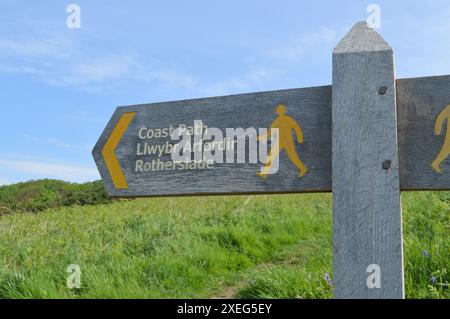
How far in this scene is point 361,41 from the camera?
2188 millimetres

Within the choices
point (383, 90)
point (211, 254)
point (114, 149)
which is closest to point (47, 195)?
point (211, 254)

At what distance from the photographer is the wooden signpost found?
202cm

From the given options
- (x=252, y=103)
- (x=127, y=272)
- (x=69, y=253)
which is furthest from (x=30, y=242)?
(x=252, y=103)

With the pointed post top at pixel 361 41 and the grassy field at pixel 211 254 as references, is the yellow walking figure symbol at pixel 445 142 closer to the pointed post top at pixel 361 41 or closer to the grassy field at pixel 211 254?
the pointed post top at pixel 361 41

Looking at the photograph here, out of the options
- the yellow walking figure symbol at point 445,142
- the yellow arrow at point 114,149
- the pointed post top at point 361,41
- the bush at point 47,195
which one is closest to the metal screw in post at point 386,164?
the yellow walking figure symbol at point 445,142

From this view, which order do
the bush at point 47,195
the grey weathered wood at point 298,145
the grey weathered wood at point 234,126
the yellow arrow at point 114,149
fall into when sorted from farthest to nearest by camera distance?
the bush at point 47,195 → the yellow arrow at point 114,149 → the grey weathered wood at point 234,126 → the grey weathered wood at point 298,145

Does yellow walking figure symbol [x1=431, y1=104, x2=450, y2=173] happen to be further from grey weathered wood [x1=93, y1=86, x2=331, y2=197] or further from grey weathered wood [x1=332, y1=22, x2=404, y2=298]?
grey weathered wood [x1=93, y1=86, x2=331, y2=197]

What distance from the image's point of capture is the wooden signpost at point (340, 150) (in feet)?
6.64

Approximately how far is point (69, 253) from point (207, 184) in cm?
420

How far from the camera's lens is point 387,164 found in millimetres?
2033

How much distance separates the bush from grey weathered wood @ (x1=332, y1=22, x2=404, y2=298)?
12263mm

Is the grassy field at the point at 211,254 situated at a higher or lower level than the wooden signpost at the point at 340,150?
lower

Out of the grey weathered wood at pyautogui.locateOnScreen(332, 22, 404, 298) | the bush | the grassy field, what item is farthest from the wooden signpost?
the bush
